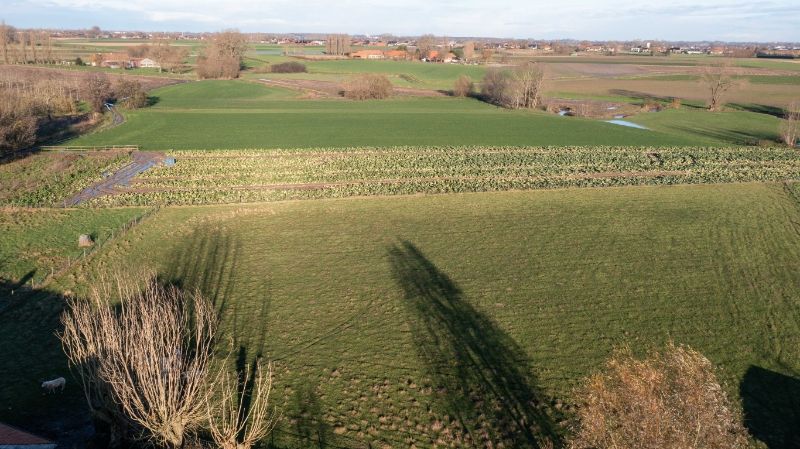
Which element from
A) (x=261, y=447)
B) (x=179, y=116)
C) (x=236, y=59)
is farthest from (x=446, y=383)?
(x=236, y=59)

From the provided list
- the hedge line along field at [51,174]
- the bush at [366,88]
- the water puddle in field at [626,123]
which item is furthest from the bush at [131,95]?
the water puddle in field at [626,123]

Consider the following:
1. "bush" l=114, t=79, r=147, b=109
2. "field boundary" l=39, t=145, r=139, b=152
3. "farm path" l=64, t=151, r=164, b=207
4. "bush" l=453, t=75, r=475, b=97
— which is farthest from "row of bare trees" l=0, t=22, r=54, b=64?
"bush" l=453, t=75, r=475, b=97

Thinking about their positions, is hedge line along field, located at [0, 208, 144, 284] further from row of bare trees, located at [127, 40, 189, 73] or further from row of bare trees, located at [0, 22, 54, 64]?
row of bare trees, located at [0, 22, 54, 64]

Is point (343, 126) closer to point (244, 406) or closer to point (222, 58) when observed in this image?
point (244, 406)

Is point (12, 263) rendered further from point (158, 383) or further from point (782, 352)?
point (782, 352)

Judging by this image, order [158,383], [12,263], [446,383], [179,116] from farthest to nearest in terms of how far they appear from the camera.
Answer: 1. [179,116]
2. [12,263]
3. [446,383]
4. [158,383]
